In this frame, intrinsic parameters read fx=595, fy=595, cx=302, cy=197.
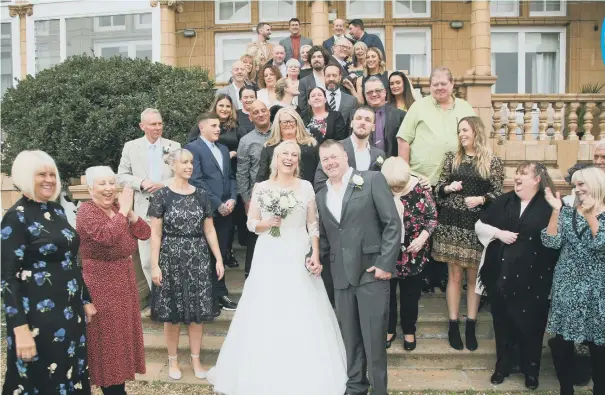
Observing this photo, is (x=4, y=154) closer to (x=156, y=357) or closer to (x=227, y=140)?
(x=227, y=140)

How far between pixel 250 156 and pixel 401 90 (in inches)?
86.0

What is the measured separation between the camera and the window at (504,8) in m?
15.2

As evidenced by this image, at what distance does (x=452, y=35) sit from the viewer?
1510 centimetres

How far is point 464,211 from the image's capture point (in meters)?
5.97

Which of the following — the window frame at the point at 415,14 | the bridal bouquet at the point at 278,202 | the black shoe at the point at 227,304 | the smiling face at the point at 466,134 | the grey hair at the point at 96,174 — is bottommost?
the black shoe at the point at 227,304

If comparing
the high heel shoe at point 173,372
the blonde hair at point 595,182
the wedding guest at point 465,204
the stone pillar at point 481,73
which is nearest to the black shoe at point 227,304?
the high heel shoe at point 173,372

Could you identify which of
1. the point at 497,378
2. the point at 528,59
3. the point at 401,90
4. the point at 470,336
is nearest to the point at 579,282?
the point at 497,378

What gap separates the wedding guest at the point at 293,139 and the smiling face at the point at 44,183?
8.07ft

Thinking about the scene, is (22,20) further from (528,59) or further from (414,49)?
(528,59)

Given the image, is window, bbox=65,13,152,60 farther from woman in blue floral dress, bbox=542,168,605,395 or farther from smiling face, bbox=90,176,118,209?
woman in blue floral dress, bbox=542,168,605,395

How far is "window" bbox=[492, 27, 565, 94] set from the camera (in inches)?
603

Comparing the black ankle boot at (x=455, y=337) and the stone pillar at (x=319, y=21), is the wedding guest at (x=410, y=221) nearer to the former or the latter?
the black ankle boot at (x=455, y=337)

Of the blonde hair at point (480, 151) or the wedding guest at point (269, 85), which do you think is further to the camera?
the wedding guest at point (269, 85)

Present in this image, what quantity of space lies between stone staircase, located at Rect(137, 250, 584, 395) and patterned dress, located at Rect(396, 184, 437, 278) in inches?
37.1
